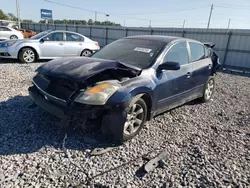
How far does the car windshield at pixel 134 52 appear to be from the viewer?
3705 mm

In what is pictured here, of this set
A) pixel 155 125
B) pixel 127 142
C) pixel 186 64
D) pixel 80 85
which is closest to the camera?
pixel 80 85

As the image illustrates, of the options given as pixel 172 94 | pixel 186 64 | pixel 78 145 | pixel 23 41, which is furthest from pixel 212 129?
pixel 23 41

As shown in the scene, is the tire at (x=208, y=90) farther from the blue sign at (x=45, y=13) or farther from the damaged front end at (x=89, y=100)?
the blue sign at (x=45, y=13)

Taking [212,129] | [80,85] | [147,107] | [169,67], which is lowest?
[212,129]

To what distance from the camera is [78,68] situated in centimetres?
315

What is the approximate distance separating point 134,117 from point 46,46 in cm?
734

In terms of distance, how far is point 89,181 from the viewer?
2371 millimetres

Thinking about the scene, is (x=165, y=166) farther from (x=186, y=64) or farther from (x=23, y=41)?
(x=23, y=41)

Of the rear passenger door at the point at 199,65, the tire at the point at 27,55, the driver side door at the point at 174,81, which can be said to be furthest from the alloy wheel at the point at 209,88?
the tire at the point at 27,55

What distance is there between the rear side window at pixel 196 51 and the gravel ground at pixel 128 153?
4.23ft

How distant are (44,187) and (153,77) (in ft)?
7.17

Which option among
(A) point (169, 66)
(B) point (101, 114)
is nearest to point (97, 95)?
(B) point (101, 114)

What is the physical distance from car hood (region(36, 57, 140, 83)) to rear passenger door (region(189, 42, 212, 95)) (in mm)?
1815

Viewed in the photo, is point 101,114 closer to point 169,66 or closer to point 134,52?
point 169,66
